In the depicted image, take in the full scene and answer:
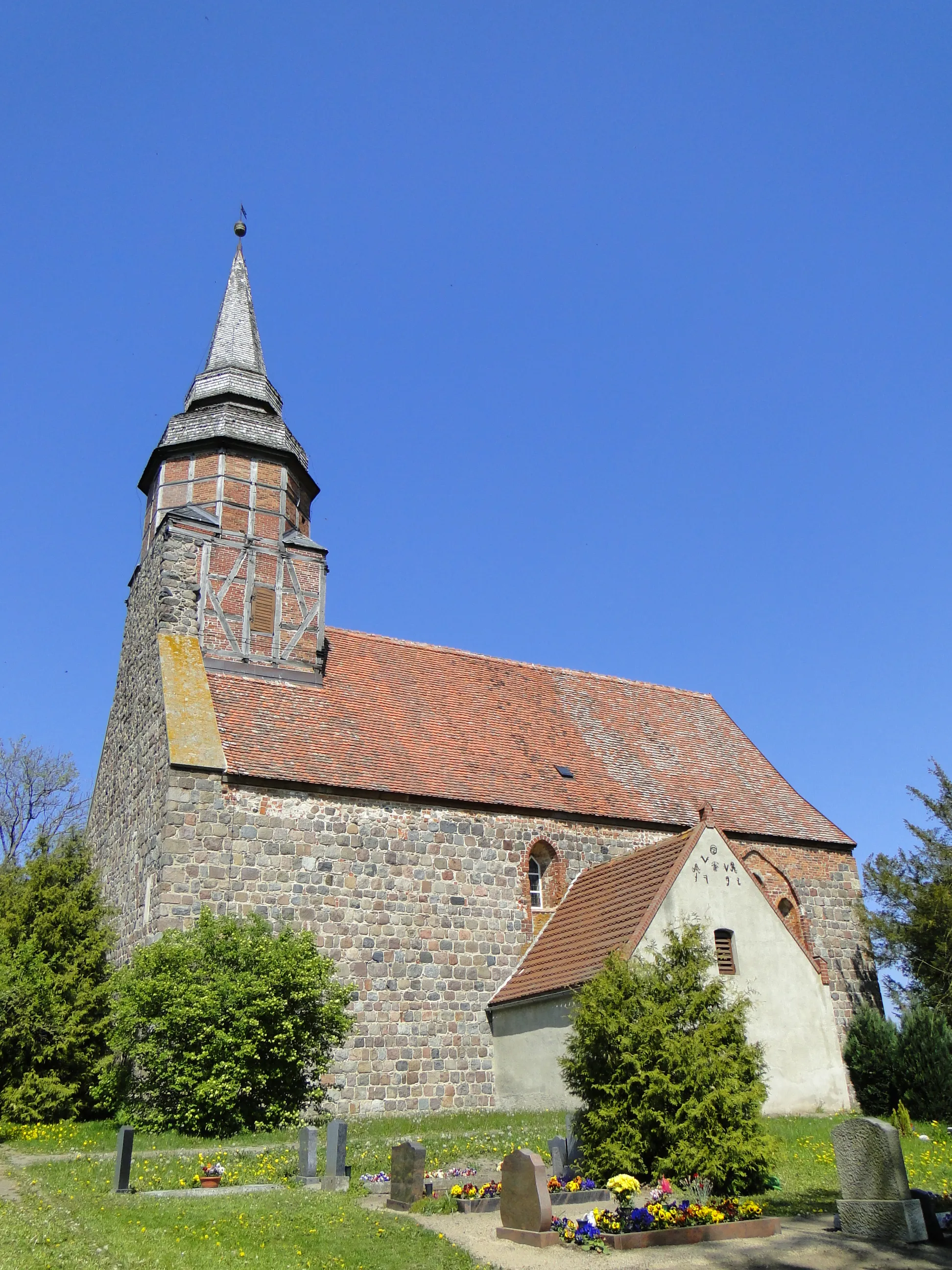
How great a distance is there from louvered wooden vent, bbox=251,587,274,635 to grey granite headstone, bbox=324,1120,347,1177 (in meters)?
11.0

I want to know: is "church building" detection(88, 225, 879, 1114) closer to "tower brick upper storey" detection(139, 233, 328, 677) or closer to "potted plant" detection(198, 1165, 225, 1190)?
"tower brick upper storey" detection(139, 233, 328, 677)

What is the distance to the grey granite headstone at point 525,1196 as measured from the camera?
8.95 meters

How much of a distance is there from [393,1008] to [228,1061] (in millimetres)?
3852

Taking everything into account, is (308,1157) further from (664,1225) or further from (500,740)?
(500,740)

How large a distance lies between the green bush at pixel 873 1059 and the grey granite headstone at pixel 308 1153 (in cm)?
1129

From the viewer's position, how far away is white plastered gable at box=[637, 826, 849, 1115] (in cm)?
1587

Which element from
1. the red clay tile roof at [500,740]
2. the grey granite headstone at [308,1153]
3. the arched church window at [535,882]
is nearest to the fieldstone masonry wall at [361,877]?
the arched church window at [535,882]

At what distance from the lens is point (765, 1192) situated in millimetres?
10891

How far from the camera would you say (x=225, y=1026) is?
46.6 feet

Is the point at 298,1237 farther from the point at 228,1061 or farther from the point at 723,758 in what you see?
the point at 723,758

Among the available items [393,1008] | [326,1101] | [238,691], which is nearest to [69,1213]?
[326,1101]

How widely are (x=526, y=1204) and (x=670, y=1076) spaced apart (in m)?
2.39

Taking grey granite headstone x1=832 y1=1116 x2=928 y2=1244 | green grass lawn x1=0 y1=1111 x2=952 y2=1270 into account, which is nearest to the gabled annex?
green grass lawn x1=0 y1=1111 x2=952 y2=1270

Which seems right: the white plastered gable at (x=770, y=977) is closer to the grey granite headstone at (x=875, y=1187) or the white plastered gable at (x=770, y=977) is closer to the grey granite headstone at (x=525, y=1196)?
the grey granite headstone at (x=875, y=1187)
